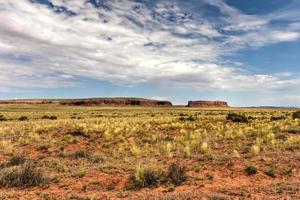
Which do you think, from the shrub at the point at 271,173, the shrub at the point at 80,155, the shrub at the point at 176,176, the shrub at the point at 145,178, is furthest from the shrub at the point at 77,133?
the shrub at the point at 271,173

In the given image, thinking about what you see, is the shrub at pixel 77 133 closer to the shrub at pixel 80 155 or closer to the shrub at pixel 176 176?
the shrub at pixel 80 155

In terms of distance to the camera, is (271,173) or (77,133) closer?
(271,173)

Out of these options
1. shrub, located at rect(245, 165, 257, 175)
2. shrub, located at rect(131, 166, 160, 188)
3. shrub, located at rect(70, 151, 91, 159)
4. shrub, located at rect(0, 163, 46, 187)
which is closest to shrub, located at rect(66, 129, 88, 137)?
shrub, located at rect(70, 151, 91, 159)

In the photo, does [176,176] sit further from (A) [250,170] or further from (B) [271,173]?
(B) [271,173]

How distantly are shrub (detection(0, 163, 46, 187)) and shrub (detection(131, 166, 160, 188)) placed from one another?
11.4 feet

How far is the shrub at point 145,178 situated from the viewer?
1243 centimetres

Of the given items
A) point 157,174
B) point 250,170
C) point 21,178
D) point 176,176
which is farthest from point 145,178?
point 21,178

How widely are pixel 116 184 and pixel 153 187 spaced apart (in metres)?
1.43

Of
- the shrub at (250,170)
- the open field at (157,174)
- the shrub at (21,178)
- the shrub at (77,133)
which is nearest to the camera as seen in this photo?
the open field at (157,174)

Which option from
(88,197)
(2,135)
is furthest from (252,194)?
(2,135)

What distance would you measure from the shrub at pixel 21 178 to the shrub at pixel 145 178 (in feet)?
11.4

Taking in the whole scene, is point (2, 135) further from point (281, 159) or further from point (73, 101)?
point (73, 101)

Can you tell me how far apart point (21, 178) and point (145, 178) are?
4522 mm

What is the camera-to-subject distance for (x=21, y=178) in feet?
42.9
